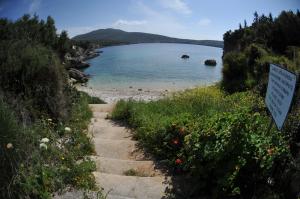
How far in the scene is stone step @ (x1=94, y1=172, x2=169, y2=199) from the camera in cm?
487

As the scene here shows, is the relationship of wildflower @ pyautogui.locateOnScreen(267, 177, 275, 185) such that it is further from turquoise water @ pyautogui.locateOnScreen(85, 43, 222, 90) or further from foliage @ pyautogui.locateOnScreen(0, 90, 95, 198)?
turquoise water @ pyautogui.locateOnScreen(85, 43, 222, 90)

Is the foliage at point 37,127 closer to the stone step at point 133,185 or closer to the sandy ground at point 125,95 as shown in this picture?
the stone step at point 133,185

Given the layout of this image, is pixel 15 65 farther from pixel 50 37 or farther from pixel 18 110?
pixel 50 37

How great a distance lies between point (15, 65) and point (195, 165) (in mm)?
5099

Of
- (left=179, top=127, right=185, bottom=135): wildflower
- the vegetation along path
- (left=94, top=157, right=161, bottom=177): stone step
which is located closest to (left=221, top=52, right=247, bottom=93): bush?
the vegetation along path

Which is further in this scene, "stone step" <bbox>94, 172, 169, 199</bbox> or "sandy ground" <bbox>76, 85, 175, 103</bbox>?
"sandy ground" <bbox>76, 85, 175, 103</bbox>

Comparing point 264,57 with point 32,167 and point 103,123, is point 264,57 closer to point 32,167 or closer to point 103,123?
point 103,123

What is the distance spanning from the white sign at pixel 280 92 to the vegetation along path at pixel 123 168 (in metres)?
2.03

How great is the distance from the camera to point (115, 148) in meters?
7.55

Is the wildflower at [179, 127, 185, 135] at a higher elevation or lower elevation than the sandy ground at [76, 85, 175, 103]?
higher

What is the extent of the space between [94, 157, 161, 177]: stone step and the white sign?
2.39 m

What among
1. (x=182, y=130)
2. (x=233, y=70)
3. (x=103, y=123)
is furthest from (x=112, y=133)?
(x=233, y=70)

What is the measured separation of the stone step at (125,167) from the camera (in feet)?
19.6

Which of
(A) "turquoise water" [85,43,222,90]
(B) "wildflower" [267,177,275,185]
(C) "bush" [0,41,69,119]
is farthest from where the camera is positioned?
(A) "turquoise water" [85,43,222,90]
